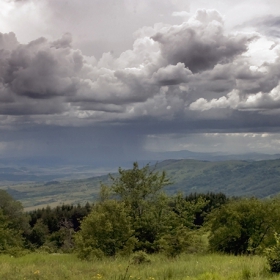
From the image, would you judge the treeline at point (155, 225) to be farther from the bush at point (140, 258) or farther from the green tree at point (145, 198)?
the bush at point (140, 258)

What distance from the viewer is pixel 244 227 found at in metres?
29.9

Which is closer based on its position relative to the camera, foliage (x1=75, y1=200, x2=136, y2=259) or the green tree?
foliage (x1=75, y1=200, x2=136, y2=259)

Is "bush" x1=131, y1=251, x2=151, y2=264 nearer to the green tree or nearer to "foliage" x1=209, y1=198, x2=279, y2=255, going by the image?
"foliage" x1=209, y1=198, x2=279, y2=255

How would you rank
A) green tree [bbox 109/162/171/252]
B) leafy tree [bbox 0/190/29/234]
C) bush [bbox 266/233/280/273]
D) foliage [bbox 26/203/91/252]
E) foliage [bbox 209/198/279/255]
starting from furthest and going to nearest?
1. foliage [bbox 26/203/91/252]
2. leafy tree [bbox 0/190/29/234]
3. green tree [bbox 109/162/171/252]
4. foliage [bbox 209/198/279/255]
5. bush [bbox 266/233/280/273]

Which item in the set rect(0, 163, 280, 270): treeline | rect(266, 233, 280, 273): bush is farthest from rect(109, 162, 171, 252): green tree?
rect(266, 233, 280, 273): bush

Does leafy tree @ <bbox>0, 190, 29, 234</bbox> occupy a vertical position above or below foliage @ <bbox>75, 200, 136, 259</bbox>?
below

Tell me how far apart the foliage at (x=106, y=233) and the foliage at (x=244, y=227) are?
320 inches

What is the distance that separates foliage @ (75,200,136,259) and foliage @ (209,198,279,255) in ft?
26.7

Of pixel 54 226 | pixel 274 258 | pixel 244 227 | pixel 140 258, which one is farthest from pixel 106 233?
pixel 54 226

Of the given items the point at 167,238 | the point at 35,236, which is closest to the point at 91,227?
the point at 167,238

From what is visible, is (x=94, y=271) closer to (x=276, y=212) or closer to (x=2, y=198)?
(x=276, y=212)

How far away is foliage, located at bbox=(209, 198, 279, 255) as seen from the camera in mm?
29344

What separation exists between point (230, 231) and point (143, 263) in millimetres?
14107

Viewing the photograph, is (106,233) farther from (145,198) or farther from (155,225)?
(145,198)
